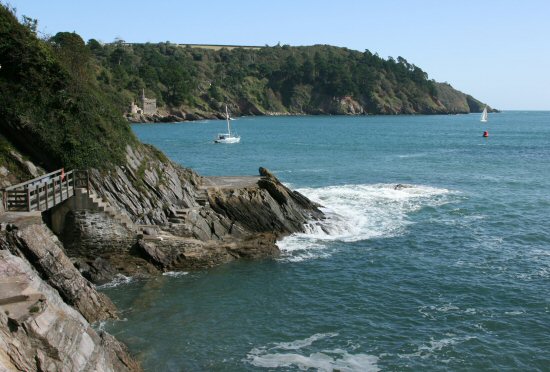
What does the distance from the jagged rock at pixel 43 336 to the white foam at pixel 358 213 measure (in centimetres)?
1530

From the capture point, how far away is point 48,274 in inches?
918

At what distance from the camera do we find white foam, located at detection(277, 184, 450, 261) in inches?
1403

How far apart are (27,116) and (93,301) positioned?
14.2 m

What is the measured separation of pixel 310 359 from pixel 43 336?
30.0 ft

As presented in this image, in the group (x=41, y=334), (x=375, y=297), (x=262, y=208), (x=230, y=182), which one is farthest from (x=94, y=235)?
(x=375, y=297)

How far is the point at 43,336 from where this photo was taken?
52.5 ft

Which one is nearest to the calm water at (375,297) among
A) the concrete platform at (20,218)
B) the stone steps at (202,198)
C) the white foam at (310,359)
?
the white foam at (310,359)

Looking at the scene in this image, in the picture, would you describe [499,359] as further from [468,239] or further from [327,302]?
[468,239]

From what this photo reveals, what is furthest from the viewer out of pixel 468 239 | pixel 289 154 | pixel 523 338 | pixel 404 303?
pixel 289 154

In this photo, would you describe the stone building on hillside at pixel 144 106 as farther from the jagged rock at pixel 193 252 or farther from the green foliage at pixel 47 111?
the jagged rock at pixel 193 252

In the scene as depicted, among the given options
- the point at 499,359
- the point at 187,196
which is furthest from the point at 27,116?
the point at 499,359

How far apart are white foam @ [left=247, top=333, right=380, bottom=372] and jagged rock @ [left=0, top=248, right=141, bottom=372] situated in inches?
174

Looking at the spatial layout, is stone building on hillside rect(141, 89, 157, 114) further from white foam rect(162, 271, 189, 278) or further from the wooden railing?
white foam rect(162, 271, 189, 278)

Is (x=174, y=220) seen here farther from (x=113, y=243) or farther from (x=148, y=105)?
(x=148, y=105)
